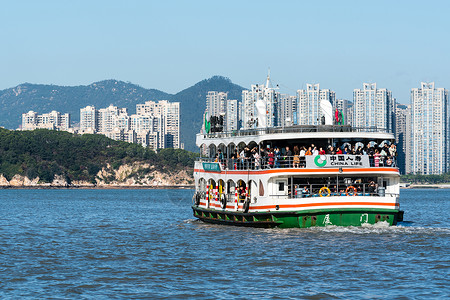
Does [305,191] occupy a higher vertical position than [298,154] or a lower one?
lower

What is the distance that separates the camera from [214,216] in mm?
38219

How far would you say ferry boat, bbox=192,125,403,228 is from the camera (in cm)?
3155

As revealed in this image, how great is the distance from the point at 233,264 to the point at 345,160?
9.08 m

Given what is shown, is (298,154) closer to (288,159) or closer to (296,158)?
(288,159)

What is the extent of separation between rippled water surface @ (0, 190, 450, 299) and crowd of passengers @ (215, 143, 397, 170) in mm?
3091

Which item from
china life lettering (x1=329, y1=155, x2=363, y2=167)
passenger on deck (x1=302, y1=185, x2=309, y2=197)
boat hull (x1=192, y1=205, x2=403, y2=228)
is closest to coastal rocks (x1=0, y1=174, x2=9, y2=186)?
boat hull (x1=192, y1=205, x2=403, y2=228)

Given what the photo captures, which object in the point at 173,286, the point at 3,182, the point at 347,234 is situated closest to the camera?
the point at 173,286

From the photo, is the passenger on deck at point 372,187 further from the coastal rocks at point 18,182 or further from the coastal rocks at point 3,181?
the coastal rocks at point 3,181

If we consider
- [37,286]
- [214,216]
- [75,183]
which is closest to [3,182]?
[75,183]

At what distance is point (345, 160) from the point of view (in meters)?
32.1

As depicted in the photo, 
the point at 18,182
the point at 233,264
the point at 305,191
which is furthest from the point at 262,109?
→ the point at 18,182

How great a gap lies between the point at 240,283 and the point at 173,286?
203cm

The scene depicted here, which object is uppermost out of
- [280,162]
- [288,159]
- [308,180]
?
[288,159]

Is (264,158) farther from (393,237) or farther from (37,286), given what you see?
(37,286)
